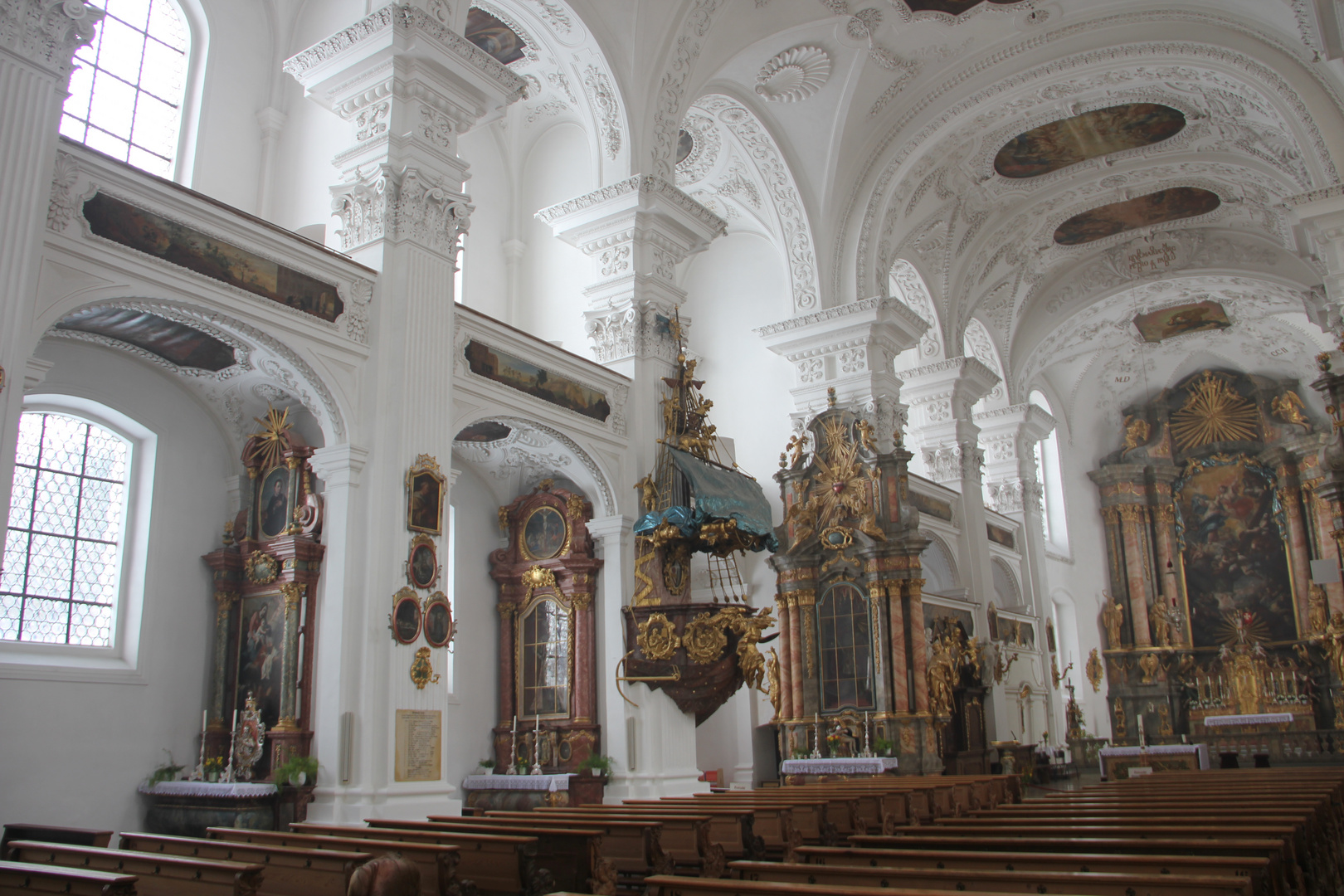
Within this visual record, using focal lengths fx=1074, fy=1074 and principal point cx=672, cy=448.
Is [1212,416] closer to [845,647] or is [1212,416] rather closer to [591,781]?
[845,647]

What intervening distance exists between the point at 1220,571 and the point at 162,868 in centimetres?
Answer: 2693

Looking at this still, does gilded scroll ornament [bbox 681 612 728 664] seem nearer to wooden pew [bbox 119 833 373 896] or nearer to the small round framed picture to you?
the small round framed picture

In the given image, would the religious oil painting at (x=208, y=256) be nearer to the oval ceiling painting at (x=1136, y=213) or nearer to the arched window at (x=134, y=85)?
the arched window at (x=134, y=85)

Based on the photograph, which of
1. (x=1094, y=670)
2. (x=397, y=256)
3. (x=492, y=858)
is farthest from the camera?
(x=1094, y=670)

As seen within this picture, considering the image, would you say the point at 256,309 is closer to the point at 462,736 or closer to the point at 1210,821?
the point at 462,736

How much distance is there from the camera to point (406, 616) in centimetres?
973

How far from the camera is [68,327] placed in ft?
31.7

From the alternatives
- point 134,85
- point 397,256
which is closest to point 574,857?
point 397,256

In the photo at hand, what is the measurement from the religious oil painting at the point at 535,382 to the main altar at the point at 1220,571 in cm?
1586

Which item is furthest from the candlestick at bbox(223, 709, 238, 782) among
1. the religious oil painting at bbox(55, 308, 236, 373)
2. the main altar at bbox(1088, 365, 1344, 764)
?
the main altar at bbox(1088, 365, 1344, 764)

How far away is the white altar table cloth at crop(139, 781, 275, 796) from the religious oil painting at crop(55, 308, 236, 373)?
12.5 feet

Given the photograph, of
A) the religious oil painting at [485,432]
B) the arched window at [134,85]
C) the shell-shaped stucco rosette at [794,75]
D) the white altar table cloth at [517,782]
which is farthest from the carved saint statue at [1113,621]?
the arched window at [134,85]

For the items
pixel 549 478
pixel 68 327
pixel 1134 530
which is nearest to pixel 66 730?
pixel 68 327

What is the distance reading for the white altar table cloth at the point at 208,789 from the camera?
29.5ft
